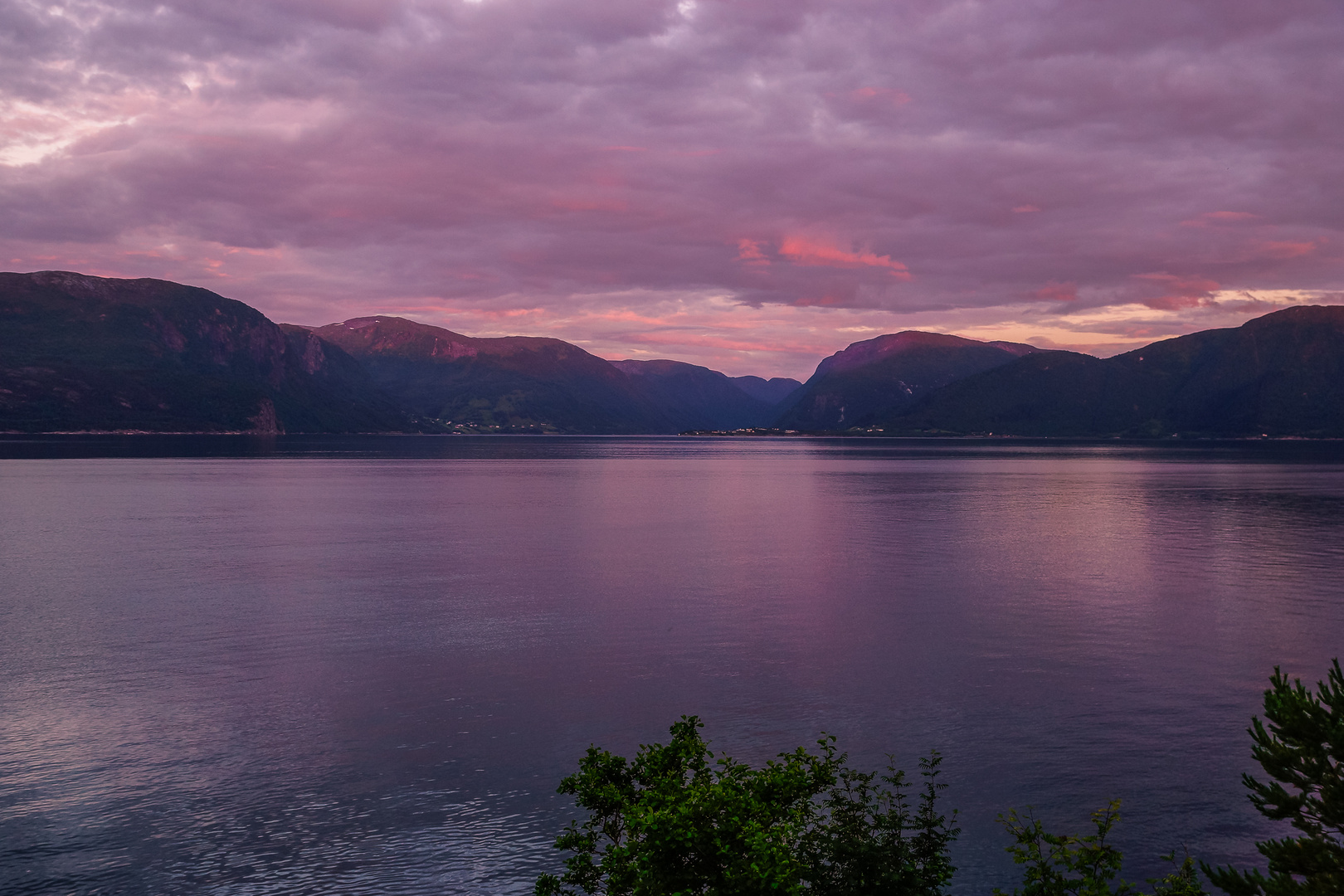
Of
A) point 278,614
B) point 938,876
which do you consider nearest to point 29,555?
point 278,614

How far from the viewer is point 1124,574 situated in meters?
52.3

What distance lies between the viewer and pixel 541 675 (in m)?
30.0

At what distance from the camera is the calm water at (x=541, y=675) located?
60.1 feet

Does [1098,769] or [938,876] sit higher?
[938,876]

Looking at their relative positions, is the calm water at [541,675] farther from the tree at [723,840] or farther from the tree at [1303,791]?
the tree at [1303,791]

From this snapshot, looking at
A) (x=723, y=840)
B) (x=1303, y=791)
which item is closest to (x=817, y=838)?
(x=723, y=840)

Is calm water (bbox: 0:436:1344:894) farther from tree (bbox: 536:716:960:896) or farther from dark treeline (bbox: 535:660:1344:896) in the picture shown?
dark treeline (bbox: 535:660:1344:896)

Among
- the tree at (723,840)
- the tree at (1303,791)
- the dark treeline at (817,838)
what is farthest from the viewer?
the tree at (723,840)

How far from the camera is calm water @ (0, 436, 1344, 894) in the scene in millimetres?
18312

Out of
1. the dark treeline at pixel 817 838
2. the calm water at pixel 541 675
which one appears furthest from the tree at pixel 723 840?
the calm water at pixel 541 675

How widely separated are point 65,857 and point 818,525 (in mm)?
67183

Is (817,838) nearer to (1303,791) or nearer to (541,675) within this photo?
(1303,791)

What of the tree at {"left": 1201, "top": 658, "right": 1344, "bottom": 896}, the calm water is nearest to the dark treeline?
the tree at {"left": 1201, "top": 658, "right": 1344, "bottom": 896}

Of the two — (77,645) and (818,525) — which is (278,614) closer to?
(77,645)
